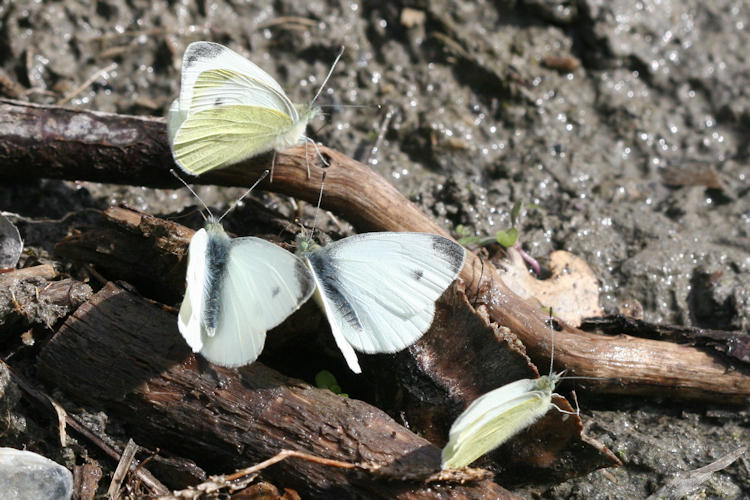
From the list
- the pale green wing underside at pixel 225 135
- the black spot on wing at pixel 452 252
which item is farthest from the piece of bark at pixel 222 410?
the pale green wing underside at pixel 225 135

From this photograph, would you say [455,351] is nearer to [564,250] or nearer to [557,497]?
[557,497]

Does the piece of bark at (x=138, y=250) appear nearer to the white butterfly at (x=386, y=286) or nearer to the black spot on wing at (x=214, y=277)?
the black spot on wing at (x=214, y=277)

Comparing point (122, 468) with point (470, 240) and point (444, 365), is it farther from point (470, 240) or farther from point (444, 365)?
point (470, 240)

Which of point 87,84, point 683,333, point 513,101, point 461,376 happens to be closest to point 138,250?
point 461,376

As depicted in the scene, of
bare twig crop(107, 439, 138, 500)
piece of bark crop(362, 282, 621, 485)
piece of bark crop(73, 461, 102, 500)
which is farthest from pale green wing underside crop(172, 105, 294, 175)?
piece of bark crop(73, 461, 102, 500)

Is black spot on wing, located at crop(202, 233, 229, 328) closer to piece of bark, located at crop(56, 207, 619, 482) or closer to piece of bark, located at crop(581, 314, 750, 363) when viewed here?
piece of bark, located at crop(56, 207, 619, 482)

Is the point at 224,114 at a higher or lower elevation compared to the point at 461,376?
higher

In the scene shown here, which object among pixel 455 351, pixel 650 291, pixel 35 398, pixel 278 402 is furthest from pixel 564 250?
pixel 35 398
